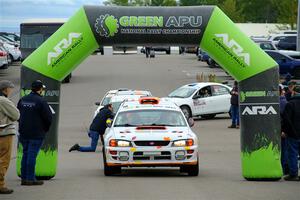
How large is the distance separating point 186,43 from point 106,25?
1.60 metres

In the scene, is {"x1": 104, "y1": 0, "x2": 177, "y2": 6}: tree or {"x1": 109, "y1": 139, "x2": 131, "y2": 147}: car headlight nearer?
{"x1": 109, "y1": 139, "x2": 131, "y2": 147}: car headlight

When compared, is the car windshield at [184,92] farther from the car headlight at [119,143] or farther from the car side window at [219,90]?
the car headlight at [119,143]

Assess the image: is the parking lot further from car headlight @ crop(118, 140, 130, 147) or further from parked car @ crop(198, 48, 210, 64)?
parked car @ crop(198, 48, 210, 64)

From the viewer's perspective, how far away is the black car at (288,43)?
2381 inches

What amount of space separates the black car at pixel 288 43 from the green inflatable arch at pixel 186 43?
143ft

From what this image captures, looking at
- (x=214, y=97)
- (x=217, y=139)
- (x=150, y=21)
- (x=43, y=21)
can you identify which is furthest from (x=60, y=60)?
(x=43, y=21)

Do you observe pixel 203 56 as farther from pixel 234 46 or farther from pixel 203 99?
pixel 234 46

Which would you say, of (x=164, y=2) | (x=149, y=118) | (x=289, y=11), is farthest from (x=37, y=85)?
(x=164, y=2)

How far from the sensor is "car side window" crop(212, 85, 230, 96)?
35.4 metres

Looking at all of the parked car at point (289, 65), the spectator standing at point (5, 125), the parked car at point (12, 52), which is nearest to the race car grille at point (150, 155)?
the spectator standing at point (5, 125)

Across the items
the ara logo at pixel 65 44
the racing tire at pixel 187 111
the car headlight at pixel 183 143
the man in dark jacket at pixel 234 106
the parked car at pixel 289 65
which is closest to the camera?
the ara logo at pixel 65 44

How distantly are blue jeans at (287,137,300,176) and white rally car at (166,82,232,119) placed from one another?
17757 mm

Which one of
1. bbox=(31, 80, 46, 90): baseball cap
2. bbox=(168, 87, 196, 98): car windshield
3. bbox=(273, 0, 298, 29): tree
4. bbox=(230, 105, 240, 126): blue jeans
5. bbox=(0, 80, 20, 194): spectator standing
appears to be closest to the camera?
bbox=(0, 80, 20, 194): spectator standing

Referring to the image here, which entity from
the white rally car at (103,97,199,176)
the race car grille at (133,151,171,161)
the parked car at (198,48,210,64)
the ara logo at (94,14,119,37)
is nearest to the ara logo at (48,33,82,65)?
the ara logo at (94,14,119,37)
